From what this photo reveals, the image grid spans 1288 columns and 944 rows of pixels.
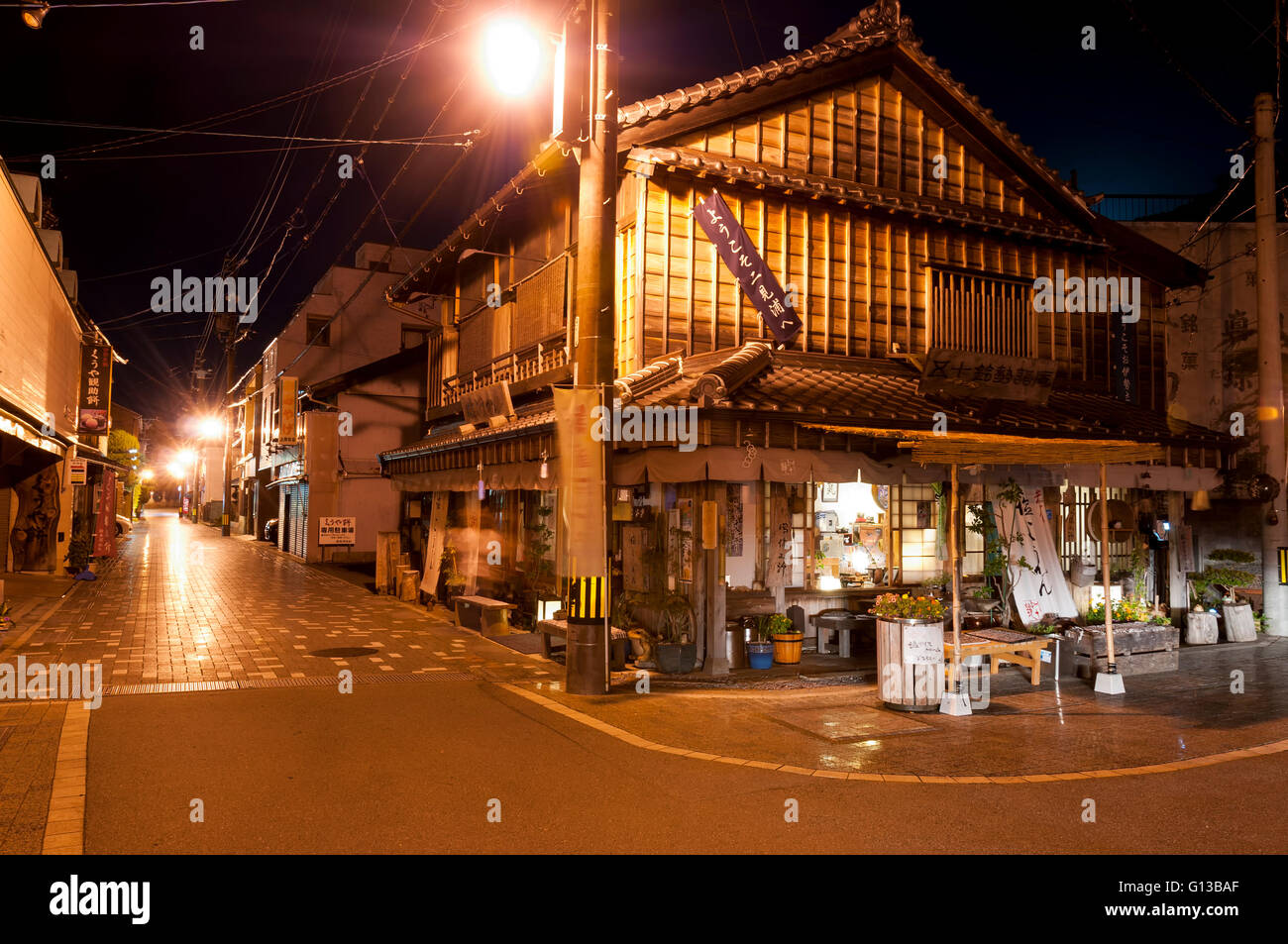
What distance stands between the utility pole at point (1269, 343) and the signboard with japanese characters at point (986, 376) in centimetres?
436

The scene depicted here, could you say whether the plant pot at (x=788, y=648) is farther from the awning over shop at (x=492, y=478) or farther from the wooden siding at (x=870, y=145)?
the wooden siding at (x=870, y=145)

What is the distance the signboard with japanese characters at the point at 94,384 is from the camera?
92.7 ft

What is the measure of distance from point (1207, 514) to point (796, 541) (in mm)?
12110

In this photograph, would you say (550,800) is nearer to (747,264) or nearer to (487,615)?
(487,615)

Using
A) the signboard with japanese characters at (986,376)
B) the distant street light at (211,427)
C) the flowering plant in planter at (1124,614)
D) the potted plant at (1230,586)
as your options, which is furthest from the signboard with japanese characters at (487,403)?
the distant street light at (211,427)

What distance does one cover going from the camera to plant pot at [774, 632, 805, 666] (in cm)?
1277

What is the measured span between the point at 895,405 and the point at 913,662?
192 inches

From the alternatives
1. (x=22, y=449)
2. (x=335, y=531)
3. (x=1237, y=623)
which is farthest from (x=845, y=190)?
(x=22, y=449)

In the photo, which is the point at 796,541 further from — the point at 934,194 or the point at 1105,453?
the point at 934,194

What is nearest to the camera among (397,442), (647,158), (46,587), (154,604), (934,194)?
(647,158)

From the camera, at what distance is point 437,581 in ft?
67.7

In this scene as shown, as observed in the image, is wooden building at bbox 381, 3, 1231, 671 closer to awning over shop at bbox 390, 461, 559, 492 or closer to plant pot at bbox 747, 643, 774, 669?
awning over shop at bbox 390, 461, 559, 492

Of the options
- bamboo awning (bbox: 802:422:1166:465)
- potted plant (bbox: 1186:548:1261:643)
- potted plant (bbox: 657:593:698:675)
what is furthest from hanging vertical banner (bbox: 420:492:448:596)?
potted plant (bbox: 1186:548:1261:643)

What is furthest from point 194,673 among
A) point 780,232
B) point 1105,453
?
point 1105,453
